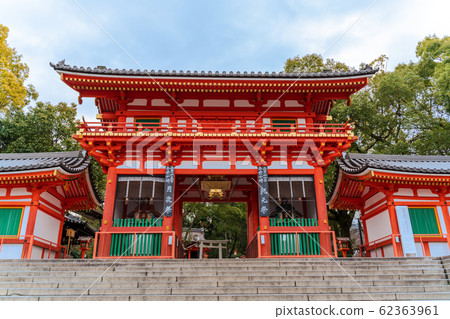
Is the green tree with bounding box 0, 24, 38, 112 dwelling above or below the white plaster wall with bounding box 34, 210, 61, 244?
above

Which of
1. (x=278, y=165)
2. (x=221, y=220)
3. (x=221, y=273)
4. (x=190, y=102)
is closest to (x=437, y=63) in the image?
(x=278, y=165)

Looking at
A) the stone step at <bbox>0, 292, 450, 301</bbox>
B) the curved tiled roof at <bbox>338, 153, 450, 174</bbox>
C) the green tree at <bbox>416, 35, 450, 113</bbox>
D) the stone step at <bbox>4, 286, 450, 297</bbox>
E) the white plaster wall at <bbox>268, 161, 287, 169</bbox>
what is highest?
the green tree at <bbox>416, 35, 450, 113</bbox>

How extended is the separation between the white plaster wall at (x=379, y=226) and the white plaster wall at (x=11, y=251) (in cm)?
1419

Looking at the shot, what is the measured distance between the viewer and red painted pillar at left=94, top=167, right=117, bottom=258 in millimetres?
11352

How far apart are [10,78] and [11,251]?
63.9ft

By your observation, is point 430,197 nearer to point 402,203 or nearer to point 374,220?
point 402,203

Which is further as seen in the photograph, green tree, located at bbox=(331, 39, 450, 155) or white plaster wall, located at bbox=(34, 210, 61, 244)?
green tree, located at bbox=(331, 39, 450, 155)

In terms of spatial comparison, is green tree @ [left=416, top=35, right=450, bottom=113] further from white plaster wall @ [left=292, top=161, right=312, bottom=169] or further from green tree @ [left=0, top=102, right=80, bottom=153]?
green tree @ [left=0, top=102, right=80, bottom=153]

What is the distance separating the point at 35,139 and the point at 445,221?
25604 mm

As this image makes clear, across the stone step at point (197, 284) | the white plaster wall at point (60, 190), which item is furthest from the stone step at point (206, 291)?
the white plaster wall at point (60, 190)

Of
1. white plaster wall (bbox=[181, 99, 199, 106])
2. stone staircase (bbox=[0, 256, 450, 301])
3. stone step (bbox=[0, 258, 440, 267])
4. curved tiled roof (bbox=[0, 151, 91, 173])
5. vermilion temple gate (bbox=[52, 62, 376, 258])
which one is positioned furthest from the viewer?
white plaster wall (bbox=[181, 99, 199, 106])

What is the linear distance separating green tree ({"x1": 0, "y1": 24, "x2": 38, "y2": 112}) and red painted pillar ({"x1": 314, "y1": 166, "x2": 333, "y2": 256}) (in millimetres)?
25075

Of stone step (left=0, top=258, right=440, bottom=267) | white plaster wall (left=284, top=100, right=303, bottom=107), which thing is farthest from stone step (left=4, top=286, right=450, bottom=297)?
white plaster wall (left=284, top=100, right=303, bottom=107)

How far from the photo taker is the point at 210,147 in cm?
1276
